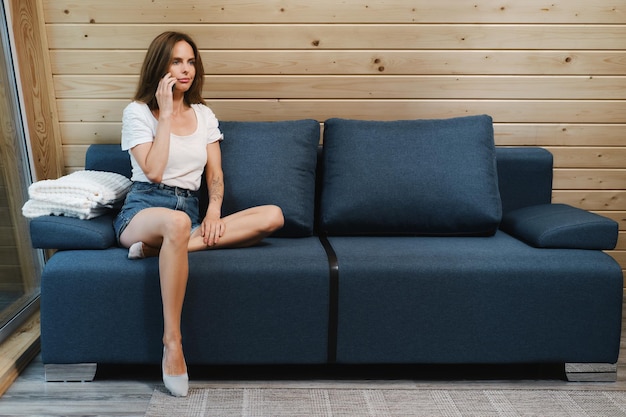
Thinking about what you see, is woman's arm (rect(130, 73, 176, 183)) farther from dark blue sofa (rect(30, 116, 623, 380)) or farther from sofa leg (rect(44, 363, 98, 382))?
sofa leg (rect(44, 363, 98, 382))

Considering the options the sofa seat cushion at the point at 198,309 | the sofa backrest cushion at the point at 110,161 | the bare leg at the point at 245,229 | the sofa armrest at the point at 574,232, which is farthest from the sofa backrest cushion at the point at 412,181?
the sofa backrest cushion at the point at 110,161

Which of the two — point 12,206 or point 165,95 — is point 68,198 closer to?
point 165,95

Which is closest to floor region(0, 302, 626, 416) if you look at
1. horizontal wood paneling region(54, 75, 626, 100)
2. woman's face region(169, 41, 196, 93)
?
woman's face region(169, 41, 196, 93)

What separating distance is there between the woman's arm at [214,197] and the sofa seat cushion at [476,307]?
466 millimetres

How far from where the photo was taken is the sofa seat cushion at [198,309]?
2.03 m

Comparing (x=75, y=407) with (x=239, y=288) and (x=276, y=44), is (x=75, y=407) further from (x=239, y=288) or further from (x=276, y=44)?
(x=276, y=44)

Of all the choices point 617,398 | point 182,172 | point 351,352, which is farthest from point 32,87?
point 617,398

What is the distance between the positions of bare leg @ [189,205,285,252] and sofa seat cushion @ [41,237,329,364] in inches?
2.8

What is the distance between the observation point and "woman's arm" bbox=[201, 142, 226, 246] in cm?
214

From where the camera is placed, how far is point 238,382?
2.13 meters

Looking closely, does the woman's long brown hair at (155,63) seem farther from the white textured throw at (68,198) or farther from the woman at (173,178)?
the white textured throw at (68,198)

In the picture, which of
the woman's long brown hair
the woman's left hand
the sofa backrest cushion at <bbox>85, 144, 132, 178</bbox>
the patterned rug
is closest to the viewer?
the patterned rug

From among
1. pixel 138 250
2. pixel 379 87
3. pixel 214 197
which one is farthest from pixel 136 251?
pixel 379 87

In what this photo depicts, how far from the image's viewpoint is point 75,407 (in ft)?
6.39
